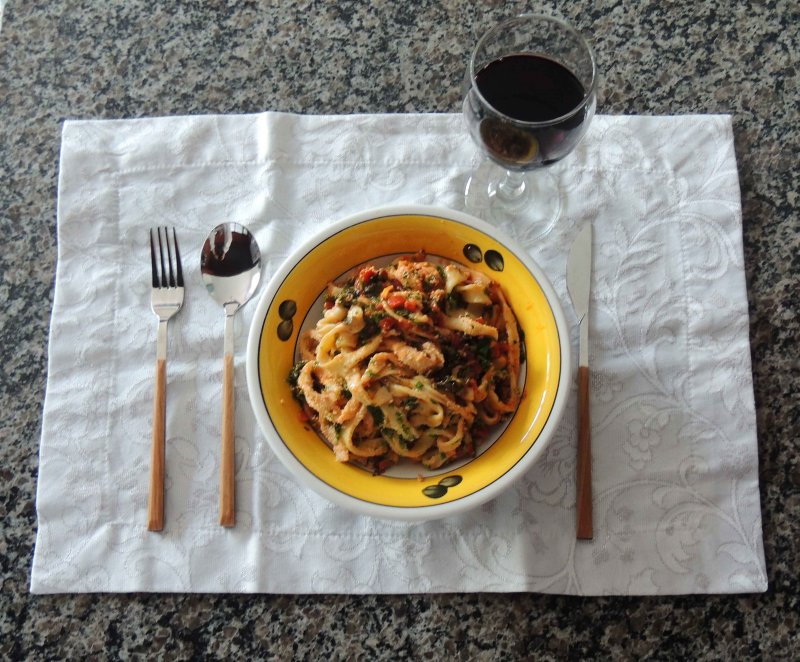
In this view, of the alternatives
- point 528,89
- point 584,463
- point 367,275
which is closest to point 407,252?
point 367,275

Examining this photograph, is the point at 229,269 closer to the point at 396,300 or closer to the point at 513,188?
the point at 396,300

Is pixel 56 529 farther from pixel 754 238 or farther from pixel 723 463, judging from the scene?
pixel 754 238

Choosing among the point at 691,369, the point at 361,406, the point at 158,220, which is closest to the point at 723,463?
the point at 691,369

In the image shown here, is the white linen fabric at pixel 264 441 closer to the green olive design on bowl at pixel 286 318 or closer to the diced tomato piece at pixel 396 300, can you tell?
the green olive design on bowl at pixel 286 318

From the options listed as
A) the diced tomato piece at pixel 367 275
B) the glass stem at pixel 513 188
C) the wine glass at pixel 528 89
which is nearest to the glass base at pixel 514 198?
the glass stem at pixel 513 188

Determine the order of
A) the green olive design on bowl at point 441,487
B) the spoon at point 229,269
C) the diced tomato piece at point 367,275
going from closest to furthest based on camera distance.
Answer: the green olive design on bowl at point 441,487 → the diced tomato piece at point 367,275 → the spoon at point 229,269

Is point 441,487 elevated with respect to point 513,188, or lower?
lower

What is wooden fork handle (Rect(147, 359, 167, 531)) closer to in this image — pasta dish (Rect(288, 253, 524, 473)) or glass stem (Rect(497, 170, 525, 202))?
pasta dish (Rect(288, 253, 524, 473))
